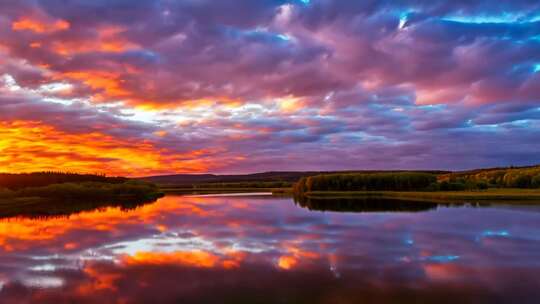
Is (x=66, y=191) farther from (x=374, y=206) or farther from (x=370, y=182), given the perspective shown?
(x=370, y=182)

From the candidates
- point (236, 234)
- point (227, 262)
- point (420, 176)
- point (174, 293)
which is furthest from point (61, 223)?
point (420, 176)

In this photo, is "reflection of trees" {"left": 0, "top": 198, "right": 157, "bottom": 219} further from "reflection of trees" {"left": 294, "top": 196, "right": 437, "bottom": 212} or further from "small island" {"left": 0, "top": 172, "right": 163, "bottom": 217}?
"reflection of trees" {"left": 294, "top": 196, "right": 437, "bottom": 212}

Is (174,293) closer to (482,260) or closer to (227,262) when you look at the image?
(227,262)

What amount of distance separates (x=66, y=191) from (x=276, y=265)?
6124 centimetres

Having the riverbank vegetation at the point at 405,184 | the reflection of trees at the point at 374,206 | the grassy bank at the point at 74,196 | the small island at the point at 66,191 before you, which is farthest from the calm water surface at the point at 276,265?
the riverbank vegetation at the point at 405,184

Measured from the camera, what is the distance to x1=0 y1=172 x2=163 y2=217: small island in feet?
177

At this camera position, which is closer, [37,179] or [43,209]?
[43,209]

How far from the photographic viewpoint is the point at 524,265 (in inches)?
531

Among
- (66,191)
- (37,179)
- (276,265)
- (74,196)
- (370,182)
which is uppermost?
(37,179)

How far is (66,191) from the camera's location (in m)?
66.4

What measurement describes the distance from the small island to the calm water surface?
32814 millimetres

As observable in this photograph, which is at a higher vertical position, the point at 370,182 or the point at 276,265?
the point at 370,182

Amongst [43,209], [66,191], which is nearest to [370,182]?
[66,191]

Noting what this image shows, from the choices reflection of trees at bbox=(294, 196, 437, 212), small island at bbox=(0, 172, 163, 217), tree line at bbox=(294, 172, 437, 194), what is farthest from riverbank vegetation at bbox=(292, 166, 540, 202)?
small island at bbox=(0, 172, 163, 217)
